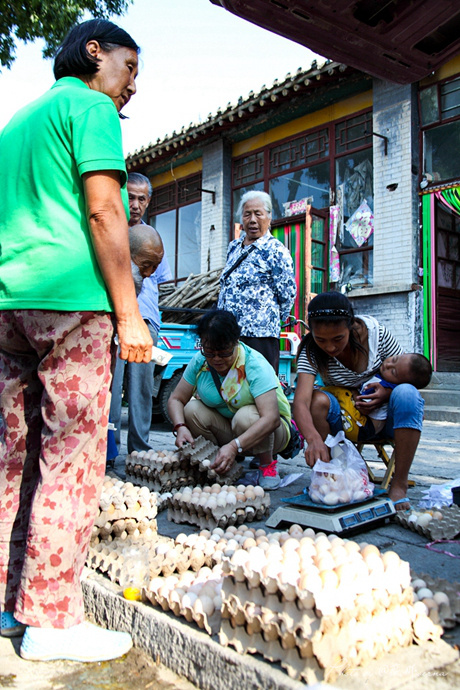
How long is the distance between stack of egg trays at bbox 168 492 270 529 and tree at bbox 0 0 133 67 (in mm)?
7005

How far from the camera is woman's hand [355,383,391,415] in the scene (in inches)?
121

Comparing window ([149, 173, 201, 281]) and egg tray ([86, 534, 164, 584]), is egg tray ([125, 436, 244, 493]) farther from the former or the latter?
window ([149, 173, 201, 281])

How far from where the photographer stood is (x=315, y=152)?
948 cm

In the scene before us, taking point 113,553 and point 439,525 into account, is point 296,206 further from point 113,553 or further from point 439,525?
point 113,553

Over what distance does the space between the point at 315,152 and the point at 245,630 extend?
913 cm

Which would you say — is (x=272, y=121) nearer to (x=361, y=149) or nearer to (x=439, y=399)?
(x=361, y=149)

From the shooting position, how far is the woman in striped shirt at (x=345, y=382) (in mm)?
2873

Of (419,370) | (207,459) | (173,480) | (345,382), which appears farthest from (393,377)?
(173,480)

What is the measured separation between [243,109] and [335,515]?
866cm

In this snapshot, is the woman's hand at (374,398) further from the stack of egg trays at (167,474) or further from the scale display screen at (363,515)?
the stack of egg trays at (167,474)

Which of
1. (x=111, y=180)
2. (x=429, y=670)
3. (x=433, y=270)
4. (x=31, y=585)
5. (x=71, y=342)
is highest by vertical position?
(x=433, y=270)

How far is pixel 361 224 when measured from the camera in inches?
346

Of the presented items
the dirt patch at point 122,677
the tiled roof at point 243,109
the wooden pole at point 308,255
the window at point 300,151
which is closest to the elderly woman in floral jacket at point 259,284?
the dirt patch at point 122,677

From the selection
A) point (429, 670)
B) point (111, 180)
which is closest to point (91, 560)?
A: point (429, 670)
